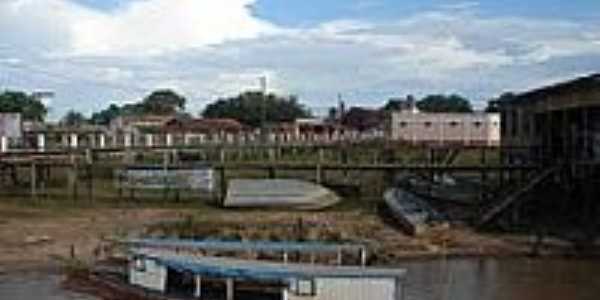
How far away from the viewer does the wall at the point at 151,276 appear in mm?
33875

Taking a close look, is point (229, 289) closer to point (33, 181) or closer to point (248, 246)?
point (248, 246)

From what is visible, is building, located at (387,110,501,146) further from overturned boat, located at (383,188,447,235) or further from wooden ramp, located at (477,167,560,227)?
wooden ramp, located at (477,167,560,227)

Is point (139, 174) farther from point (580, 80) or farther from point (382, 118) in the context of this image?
point (382, 118)

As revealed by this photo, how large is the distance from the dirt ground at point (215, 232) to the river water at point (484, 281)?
71.1 inches

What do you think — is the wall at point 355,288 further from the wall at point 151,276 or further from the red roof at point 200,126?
the red roof at point 200,126

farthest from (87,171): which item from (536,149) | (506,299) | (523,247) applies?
(506,299)

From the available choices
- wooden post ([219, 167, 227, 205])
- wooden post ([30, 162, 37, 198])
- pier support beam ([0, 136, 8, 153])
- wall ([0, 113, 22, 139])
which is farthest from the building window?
wall ([0, 113, 22, 139])

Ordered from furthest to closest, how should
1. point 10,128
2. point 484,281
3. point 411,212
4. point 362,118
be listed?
point 362,118
point 10,128
point 411,212
point 484,281

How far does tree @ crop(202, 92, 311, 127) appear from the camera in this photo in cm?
16988

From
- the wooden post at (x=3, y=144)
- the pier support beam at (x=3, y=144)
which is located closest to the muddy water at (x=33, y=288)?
the pier support beam at (x=3, y=144)

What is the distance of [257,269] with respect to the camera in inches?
1223

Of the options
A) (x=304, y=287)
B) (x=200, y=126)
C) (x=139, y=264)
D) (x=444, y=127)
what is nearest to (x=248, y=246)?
(x=139, y=264)

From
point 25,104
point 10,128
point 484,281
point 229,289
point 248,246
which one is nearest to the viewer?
point 229,289

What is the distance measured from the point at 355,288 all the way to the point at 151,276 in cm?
709
